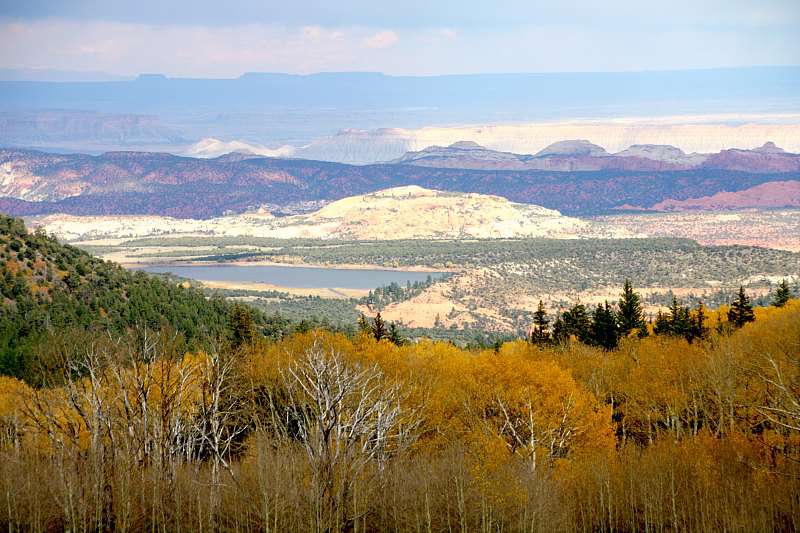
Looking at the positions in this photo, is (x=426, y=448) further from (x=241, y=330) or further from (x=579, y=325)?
(x=579, y=325)

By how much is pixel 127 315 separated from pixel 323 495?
45.6m

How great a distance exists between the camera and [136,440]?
37750 millimetres

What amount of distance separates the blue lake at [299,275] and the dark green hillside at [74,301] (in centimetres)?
7752

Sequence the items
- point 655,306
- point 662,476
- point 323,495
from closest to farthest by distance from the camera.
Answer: point 323,495, point 662,476, point 655,306

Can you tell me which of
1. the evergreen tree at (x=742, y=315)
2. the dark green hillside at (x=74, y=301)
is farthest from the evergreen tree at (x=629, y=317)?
the dark green hillside at (x=74, y=301)

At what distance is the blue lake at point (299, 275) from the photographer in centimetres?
17025

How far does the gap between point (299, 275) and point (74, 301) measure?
108383mm

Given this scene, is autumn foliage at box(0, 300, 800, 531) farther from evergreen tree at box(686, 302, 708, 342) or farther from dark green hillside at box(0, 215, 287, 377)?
dark green hillside at box(0, 215, 287, 377)

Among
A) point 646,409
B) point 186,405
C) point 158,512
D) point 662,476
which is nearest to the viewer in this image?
point 158,512

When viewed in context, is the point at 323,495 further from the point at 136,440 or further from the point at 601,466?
the point at 601,466

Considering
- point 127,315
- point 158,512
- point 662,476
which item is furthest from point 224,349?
point 662,476

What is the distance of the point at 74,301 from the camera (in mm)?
75250

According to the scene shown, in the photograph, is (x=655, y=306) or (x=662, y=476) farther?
(x=655, y=306)

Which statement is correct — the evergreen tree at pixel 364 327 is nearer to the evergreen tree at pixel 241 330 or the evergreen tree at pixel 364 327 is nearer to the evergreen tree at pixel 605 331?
the evergreen tree at pixel 241 330
